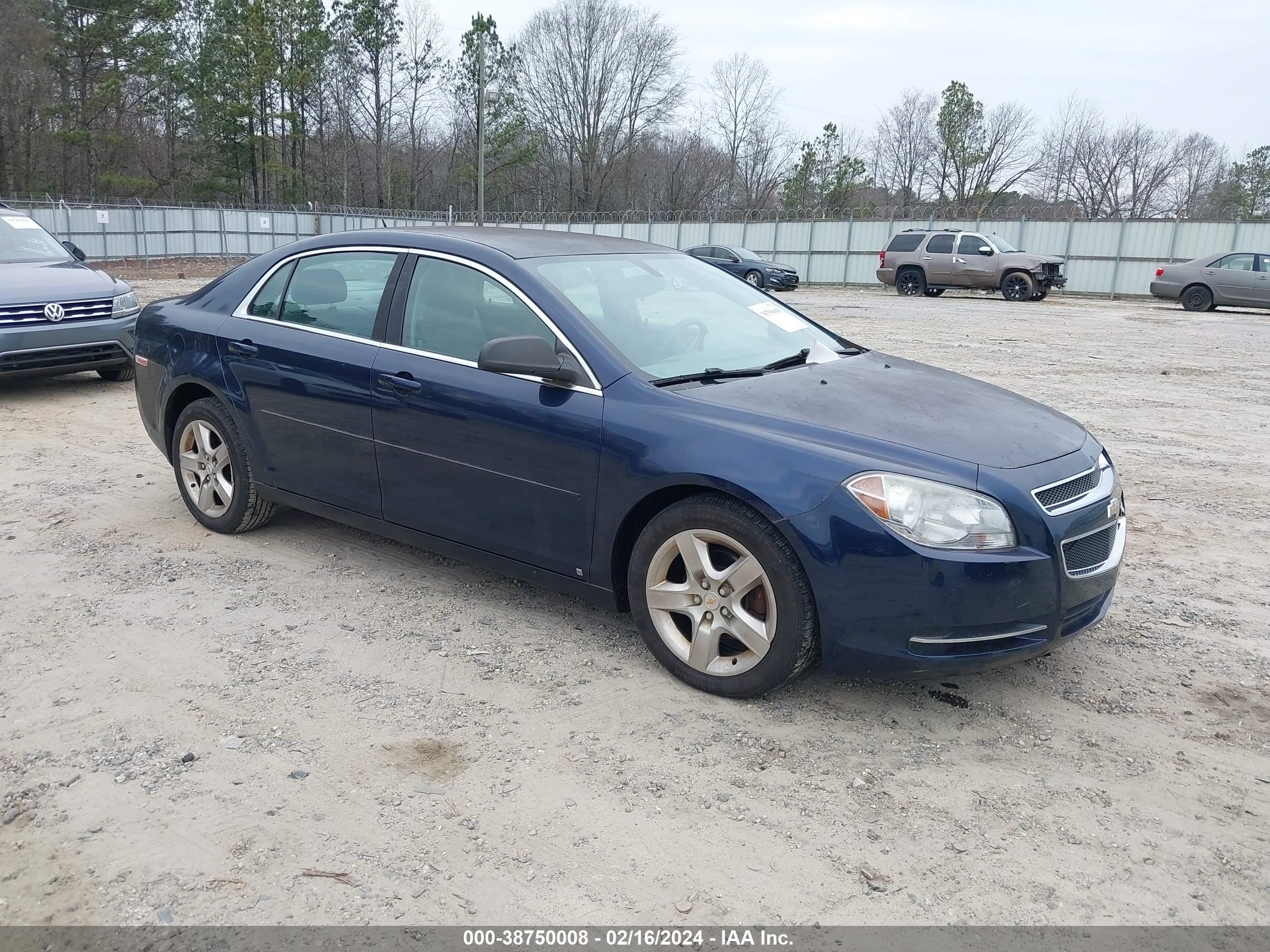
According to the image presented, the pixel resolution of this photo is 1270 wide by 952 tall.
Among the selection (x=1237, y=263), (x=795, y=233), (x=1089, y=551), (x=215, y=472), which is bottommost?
(x=215, y=472)

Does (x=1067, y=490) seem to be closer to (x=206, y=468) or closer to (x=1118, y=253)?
(x=206, y=468)

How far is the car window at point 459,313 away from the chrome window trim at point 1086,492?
6.34 ft

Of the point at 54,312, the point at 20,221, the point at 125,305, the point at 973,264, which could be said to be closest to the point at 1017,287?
the point at 973,264

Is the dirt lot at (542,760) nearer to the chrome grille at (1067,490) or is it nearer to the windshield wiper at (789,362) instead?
the chrome grille at (1067,490)

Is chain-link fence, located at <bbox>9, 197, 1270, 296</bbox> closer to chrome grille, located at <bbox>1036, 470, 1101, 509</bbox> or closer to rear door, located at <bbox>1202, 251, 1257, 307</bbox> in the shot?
rear door, located at <bbox>1202, 251, 1257, 307</bbox>

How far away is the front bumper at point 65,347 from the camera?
8.71 metres

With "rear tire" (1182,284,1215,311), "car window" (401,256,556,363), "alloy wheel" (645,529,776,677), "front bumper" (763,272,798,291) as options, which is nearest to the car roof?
"car window" (401,256,556,363)

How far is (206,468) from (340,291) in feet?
4.52

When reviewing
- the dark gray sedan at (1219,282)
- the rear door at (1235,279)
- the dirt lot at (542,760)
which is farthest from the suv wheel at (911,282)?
the dirt lot at (542,760)

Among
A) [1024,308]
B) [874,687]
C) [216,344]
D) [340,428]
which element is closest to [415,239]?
[340,428]

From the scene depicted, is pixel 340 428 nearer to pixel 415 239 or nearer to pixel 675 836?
pixel 415 239

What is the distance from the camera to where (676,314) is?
4430mm

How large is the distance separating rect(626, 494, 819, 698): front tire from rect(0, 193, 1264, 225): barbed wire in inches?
1250

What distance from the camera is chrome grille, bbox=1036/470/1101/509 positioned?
3404 millimetres
